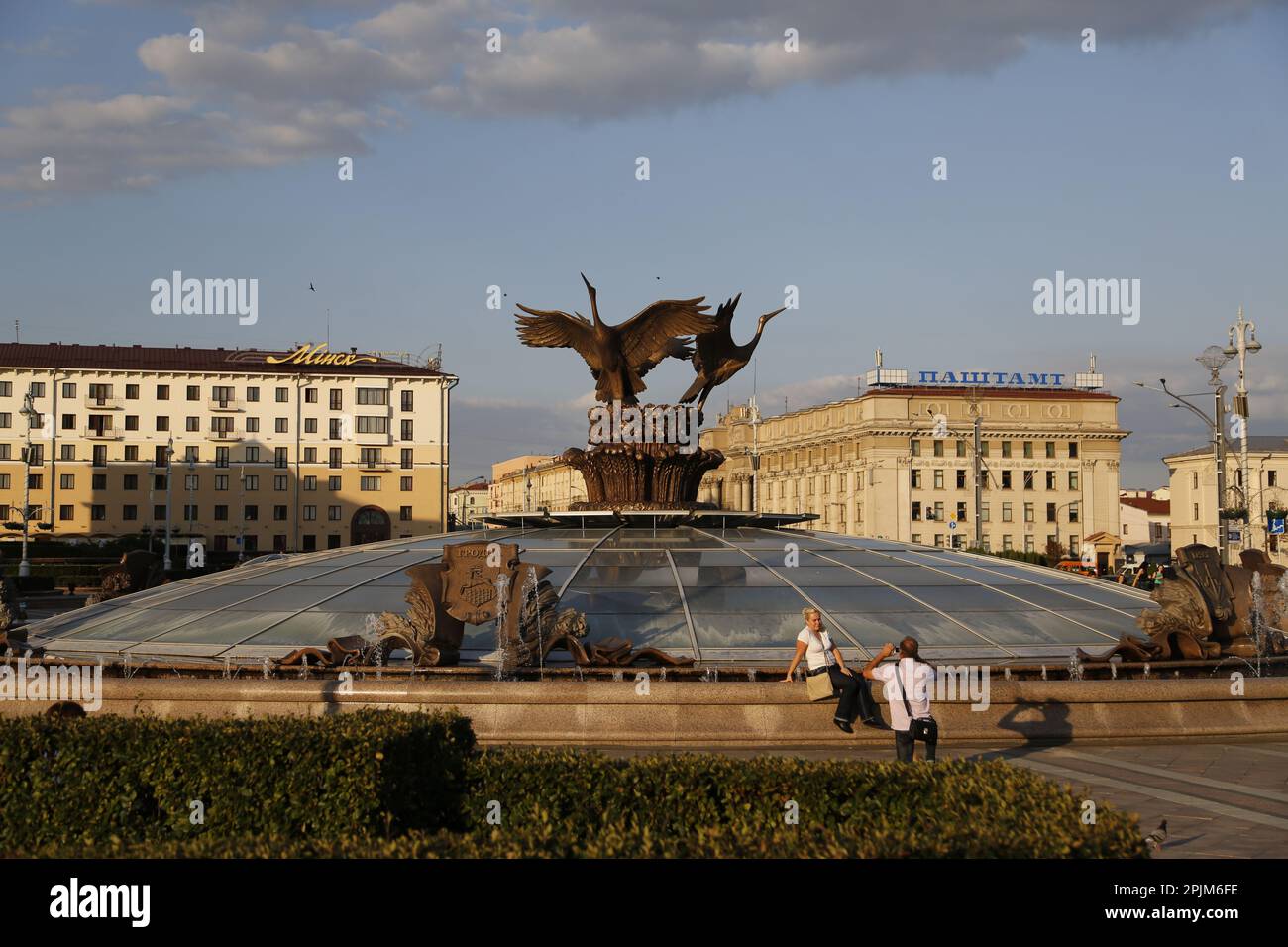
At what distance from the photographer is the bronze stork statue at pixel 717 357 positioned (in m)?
20.7

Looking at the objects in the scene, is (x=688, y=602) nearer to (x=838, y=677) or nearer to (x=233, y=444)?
(x=838, y=677)

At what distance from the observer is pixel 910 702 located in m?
9.98

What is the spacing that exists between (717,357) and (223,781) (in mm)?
14403

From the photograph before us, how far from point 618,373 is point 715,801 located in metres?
13.6

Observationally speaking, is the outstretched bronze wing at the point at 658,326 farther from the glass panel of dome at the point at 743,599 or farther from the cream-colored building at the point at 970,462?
the cream-colored building at the point at 970,462

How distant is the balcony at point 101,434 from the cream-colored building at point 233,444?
6 cm

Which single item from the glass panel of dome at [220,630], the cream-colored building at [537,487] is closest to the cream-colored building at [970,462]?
the cream-colored building at [537,487]

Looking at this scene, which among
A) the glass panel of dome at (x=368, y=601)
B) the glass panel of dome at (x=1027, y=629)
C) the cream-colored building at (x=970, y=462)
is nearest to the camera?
the glass panel of dome at (x=1027, y=629)

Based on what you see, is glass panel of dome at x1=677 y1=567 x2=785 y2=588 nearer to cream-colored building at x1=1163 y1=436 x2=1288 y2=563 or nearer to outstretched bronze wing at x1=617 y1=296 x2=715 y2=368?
outstretched bronze wing at x1=617 y1=296 x2=715 y2=368

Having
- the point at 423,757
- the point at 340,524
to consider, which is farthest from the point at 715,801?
the point at 340,524

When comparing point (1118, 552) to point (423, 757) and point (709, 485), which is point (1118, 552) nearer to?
point (709, 485)

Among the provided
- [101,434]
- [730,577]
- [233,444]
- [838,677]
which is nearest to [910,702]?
[838,677]

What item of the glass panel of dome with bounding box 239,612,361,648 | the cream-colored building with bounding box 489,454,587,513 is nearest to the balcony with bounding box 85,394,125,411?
the cream-colored building with bounding box 489,454,587,513
